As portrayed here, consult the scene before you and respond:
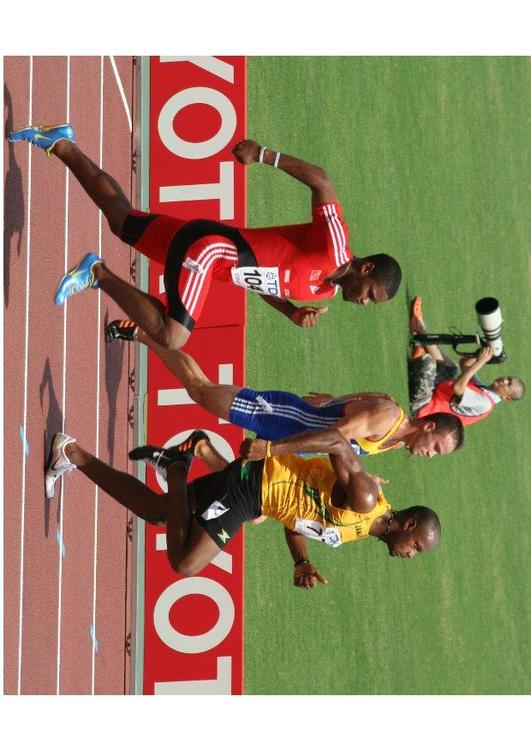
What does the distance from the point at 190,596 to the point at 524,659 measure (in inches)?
219

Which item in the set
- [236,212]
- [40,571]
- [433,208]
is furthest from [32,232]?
[433,208]

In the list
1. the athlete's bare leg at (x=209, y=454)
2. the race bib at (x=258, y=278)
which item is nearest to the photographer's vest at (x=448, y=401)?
the athlete's bare leg at (x=209, y=454)

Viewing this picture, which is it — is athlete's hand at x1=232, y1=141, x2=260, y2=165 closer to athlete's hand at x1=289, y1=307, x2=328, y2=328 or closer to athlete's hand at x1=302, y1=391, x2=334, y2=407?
athlete's hand at x1=289, y1=307, x2=328, y2=328

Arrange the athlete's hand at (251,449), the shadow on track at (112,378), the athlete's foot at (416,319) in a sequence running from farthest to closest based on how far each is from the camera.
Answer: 1. the athlete's foot at (416,319)
2. the shadow on track at (112,378)
3. the athlete's hand at (251,449)

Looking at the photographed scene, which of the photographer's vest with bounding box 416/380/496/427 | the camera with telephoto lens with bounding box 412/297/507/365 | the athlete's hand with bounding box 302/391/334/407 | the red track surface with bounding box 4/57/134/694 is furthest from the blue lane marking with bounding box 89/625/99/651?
the camera with telephoto lens with bounding box 412/297/507/365

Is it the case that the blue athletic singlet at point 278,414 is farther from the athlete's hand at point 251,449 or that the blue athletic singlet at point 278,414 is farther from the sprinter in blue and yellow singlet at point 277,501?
the athlete's hand at point 251,449

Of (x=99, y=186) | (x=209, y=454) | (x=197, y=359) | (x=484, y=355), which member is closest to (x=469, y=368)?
(x=484, y=355)

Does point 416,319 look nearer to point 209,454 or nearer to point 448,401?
point 448,401

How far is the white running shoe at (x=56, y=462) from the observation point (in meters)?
7.71

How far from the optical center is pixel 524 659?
44.8ft

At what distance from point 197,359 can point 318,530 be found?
404 centimetres

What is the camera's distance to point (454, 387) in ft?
38.2

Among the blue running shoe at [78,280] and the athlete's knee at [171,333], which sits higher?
the blue running shoe at [78,280]

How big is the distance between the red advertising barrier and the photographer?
2.43m
